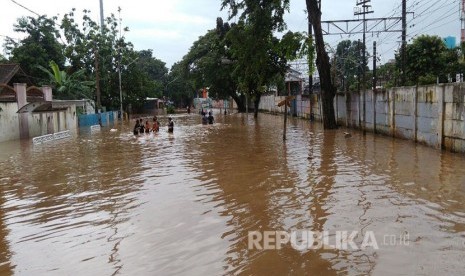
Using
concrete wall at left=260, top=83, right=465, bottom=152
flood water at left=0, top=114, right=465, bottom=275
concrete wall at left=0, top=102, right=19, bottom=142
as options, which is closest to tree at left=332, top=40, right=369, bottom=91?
concrete wall at left=260, top=83, right=465, bottom=152

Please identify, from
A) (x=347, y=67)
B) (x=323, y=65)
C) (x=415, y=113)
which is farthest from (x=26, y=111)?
(x=347, y=67)

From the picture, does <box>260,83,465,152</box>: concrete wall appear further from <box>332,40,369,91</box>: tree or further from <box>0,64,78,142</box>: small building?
<box>0,64,78,142</box>: small building

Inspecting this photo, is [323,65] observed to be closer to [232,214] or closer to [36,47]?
[232,214]

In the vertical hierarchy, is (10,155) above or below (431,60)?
below

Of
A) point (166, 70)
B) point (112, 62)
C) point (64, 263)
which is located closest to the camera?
point (64, 263)

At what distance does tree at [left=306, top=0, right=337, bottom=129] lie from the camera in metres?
24.9

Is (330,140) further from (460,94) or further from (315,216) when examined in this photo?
(315,216)

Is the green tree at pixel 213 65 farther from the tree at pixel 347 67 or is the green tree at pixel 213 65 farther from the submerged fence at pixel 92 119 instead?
the submerged fence at pixel 92 119

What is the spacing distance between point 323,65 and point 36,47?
30.3m

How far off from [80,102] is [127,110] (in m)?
21.3

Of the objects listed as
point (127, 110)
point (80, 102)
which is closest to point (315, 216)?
point (80, 102)

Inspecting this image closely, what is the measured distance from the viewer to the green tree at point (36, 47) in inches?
1635

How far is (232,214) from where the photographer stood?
764 centimetres

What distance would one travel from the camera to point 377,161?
517 inches
